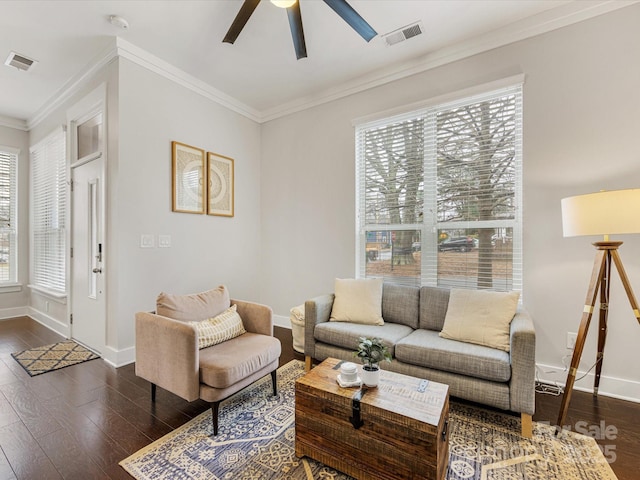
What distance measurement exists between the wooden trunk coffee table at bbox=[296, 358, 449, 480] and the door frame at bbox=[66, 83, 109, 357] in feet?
8.24

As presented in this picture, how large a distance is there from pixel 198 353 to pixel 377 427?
3.96ft

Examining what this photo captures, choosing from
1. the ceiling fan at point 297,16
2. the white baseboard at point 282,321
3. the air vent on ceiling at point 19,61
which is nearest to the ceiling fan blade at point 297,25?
the ceiling fan at point 297,16

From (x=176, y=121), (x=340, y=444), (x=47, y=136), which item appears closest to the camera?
(x=340, y=444)

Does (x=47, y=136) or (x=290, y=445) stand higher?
(x=47, y=136)

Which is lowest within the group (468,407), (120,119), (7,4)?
(468,407)

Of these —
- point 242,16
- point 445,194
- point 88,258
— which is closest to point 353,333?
point 445,194

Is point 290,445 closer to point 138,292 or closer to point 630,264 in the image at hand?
point 138,292

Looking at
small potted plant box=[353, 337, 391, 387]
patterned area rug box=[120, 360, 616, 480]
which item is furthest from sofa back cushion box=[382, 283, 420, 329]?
small potted plant box=[353, 337, 391, 387]

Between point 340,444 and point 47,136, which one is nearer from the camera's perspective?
point 340,444

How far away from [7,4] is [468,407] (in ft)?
15.5

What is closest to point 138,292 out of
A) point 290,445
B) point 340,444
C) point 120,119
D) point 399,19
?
point 120,119

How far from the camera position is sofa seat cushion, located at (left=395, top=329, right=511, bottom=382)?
191 cm

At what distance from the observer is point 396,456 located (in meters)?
1.36

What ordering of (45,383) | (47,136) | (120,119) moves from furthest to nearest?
1. (47,136)
2. (120,119)
3. (45,383)
